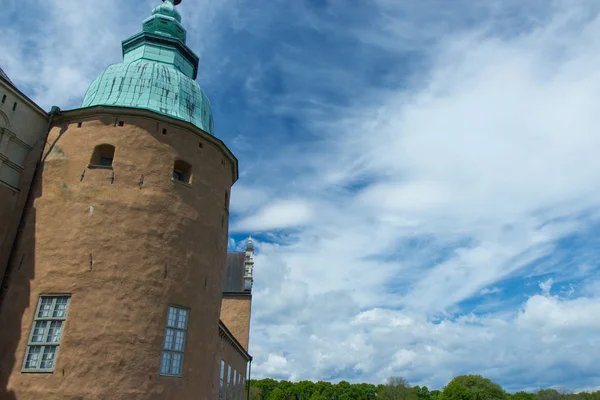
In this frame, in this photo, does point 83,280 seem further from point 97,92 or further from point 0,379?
point 97,92

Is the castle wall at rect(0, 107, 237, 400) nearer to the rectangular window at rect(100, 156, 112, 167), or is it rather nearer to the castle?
the castle

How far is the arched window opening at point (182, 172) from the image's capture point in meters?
16.9

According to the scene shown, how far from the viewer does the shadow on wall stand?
13.2m

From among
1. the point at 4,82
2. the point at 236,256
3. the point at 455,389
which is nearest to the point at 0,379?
the point at 4,82

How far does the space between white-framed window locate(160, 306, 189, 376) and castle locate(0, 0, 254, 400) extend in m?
0.04

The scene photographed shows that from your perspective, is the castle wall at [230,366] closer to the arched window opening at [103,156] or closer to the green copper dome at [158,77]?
the arched window opening at [103,156]

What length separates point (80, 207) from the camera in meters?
15.0

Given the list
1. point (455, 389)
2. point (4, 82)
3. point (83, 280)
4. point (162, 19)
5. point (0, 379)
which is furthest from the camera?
point (455, 389)

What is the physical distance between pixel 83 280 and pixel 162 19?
12385 millimetres

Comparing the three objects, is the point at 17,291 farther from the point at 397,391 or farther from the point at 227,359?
the point at 397,391

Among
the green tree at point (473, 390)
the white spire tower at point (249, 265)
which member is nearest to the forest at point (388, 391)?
the green tree at point (473, 390)

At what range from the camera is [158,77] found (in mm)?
18375

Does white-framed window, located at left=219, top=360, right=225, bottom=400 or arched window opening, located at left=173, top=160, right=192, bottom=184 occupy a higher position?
arched window opening, located at left=173, top=160, right=192, bottom=184

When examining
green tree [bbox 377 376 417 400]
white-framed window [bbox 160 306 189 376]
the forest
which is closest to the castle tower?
white-framed window [bbox 160 306 189 376]
